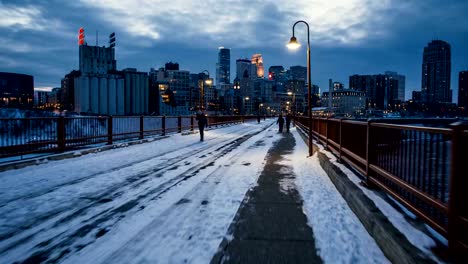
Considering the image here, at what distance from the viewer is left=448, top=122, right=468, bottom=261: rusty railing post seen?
3000 mm

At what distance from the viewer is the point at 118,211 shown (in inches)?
200

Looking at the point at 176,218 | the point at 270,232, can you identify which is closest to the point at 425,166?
the point at 270,232

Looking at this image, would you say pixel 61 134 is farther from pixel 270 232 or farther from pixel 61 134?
pixel 270 232

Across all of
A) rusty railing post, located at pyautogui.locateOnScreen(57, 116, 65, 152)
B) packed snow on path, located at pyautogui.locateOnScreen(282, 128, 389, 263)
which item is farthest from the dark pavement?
rusty railing post, located at pyautogui.locateOnScreen(57, 116, 65, 152)

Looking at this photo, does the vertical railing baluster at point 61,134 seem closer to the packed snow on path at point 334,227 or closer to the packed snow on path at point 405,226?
the packed snow on path at point 334,227

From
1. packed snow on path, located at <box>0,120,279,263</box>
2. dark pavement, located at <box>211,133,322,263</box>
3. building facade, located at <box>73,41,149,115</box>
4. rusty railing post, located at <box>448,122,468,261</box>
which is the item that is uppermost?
building facade, located at <box>73,41,149,115</box>

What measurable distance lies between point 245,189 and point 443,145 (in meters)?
3.99

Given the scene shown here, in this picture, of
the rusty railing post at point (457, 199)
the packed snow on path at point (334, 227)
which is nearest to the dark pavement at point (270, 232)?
the packed snow on path at point (334, 227)

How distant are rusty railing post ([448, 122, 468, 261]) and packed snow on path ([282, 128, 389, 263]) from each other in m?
0.74

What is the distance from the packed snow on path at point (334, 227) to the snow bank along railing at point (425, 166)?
729mm

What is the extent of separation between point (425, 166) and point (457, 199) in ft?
2.89

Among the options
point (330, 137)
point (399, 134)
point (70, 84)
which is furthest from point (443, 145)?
point (70, 84)

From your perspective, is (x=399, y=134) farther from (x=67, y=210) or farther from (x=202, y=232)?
(x=67, y=210)

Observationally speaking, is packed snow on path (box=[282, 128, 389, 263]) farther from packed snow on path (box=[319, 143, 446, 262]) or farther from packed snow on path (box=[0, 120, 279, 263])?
packed snow on path (box=[0, 120, 279, 263])
